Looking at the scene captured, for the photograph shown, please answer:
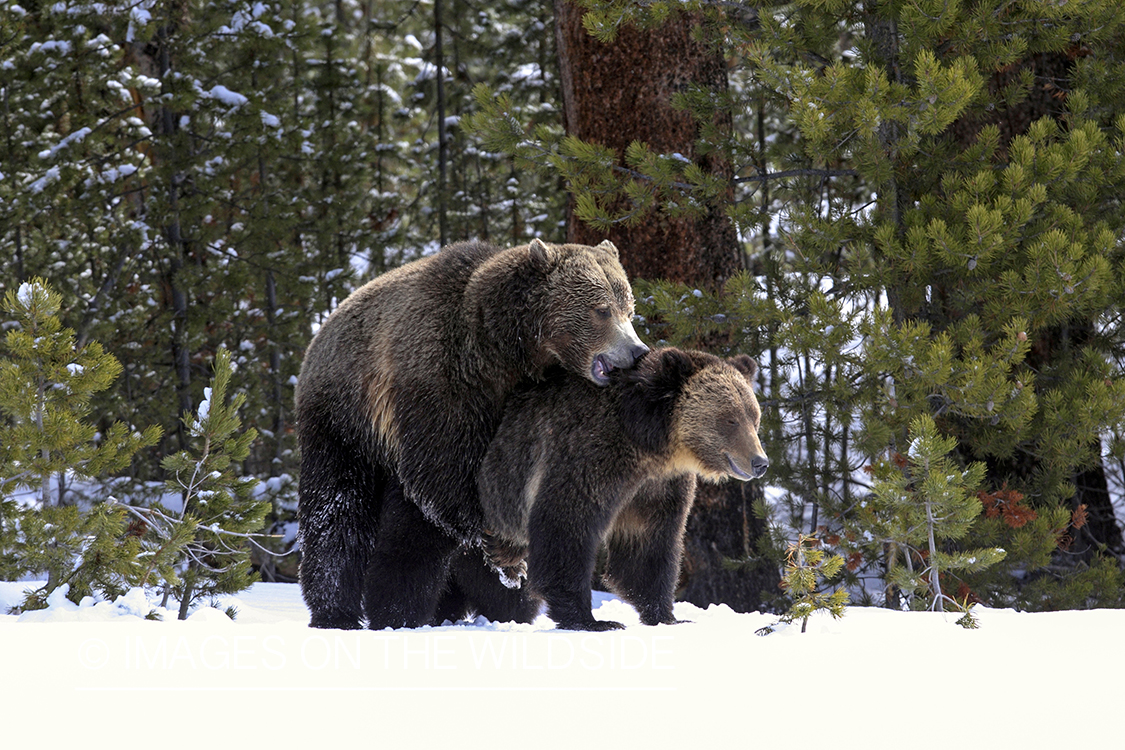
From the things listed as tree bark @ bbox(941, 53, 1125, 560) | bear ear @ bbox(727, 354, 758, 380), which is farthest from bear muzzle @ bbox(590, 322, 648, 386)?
tree bark @ bbox(941, 53, 1125, 560)

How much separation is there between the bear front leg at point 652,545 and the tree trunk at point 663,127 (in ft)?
8.09

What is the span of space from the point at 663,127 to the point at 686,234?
2.55 feet

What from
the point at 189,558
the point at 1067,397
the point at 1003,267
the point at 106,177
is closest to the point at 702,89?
the point at 1003,267

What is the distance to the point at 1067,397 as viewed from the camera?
6055mm

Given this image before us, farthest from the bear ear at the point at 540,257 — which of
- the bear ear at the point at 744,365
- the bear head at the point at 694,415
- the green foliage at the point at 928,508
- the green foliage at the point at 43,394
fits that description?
the green foliage at the point at 43,394

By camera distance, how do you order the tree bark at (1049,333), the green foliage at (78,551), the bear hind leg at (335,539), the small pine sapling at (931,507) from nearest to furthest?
the small pine sapling at (931,507), the bear hind leg at (335,539), the green foliage at (78,551), the tree bark at (1049,333)

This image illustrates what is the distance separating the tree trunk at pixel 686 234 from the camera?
22.8 ft

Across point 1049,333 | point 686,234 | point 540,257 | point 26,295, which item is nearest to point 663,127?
point 686,234

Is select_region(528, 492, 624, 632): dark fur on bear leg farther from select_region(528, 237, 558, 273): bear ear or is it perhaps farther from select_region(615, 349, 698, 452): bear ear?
select_region(528, 237, 558, 273): bear ear

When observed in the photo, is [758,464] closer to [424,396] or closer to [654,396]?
[654,396]

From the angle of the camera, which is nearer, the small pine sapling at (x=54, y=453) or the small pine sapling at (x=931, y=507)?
the small pine sapling at (x=931, y=507)

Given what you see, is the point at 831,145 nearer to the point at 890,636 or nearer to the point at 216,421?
the point at 890,636

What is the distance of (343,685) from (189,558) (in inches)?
124

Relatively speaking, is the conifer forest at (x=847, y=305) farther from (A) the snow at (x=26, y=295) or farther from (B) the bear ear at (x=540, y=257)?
(B) the bear ear at (x=540, y=257)
